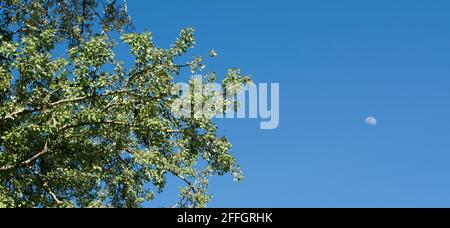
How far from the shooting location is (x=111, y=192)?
20.7 meters

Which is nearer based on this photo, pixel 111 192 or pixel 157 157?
pixel 157 157

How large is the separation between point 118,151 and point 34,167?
2463mm

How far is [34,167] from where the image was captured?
19844 mm

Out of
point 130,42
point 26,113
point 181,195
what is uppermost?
point 130,42

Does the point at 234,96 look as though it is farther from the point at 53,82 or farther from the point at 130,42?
the point at 53,82

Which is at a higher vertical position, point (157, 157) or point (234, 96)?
point (234, 96)

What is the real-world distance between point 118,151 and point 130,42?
3.26 m
